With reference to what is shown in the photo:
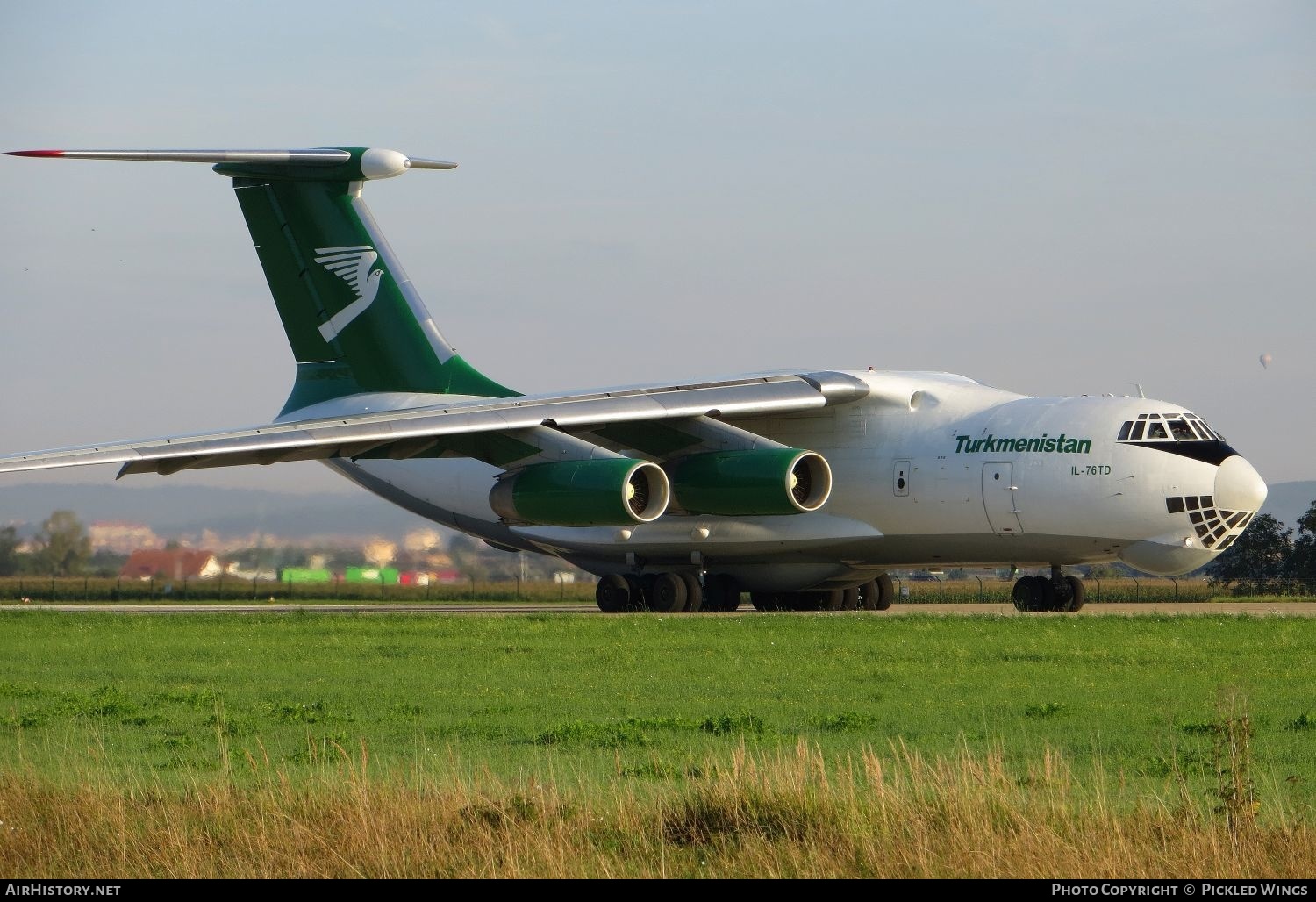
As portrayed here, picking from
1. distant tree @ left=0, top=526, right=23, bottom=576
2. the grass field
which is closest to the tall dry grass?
the grass field

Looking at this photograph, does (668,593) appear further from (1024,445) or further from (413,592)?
(413,592)

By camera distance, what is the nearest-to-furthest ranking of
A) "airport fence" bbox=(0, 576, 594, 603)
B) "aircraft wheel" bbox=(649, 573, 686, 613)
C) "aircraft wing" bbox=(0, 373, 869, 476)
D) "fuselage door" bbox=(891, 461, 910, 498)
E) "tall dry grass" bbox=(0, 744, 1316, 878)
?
"tall dry grass" bbox=(0, 744, 1316, 878) → "aircraft wing" bbox=(0, 373, 869, 476) → "fuselage door" bbox=(891, 461, 910, 498) → "aircraft wheel" bbox=(649, 573, 686, 613) → "airport fence" bbox=(0, 576, 594, 603)

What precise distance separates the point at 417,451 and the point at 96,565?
6.44 metres

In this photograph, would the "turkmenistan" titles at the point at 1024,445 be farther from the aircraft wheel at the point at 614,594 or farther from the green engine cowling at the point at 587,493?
the aircraft wheel at the point at 614,594

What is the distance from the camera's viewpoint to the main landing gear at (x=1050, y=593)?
849 inches

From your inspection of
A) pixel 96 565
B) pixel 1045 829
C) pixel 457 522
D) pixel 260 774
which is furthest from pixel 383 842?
pixel 96 565

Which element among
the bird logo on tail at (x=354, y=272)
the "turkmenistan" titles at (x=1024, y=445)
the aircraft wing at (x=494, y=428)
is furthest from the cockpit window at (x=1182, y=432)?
the bird logo on tail at (x=354, y=272)

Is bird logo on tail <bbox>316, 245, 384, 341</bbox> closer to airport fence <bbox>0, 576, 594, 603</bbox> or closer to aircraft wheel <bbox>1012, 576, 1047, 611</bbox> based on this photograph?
airport fence <bbox>0, 576, 594, 603</bbox>

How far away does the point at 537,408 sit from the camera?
20.2 m

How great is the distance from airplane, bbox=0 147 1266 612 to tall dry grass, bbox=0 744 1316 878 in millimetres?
11190

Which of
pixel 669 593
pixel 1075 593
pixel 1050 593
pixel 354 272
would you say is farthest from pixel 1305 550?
pixel 354 272

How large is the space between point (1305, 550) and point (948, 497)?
19483 mm

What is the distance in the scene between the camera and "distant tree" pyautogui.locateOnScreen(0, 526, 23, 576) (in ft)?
81.7

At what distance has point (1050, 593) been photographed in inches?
850
